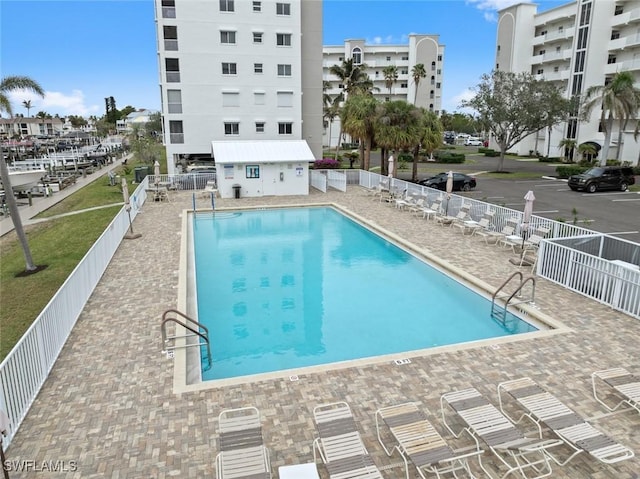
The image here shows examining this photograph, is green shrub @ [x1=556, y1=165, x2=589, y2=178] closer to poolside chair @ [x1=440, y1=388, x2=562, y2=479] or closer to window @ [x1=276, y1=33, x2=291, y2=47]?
window @ [x1=276, y1=33, x2=291, y2=47]

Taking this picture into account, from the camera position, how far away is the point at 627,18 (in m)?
47.6

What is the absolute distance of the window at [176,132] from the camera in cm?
3491

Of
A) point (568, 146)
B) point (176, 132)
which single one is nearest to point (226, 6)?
point (176, 132)

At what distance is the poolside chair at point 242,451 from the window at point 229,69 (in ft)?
109

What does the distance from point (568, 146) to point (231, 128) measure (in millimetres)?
40303

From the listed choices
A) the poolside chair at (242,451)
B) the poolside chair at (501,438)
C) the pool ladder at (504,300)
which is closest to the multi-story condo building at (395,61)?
the pool ladder at (504,300)

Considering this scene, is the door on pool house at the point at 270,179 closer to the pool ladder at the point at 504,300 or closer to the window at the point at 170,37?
the window at the point at 170,37

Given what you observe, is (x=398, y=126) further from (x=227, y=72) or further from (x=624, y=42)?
(x=624, y=42)

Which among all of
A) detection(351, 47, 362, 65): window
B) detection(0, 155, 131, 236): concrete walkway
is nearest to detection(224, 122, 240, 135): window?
detection(0, 155, 131, 236): concrete walkway

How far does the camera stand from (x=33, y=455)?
593 cm

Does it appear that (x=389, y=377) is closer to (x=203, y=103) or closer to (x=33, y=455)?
(x=33, y=455)

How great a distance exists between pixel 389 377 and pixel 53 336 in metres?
6.12

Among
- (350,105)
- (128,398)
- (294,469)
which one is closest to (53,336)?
(128,398)

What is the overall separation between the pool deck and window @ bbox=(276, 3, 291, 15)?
3023 centimetres
